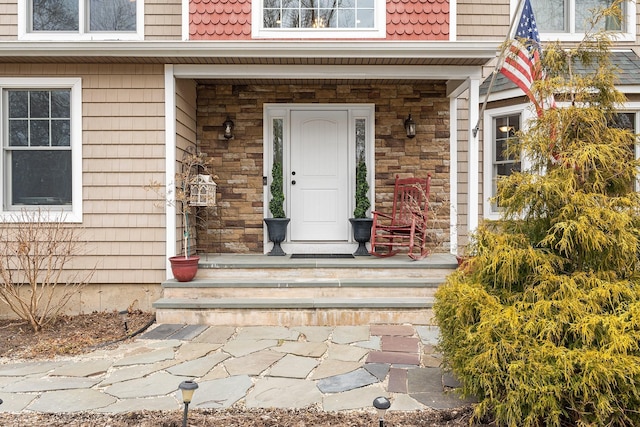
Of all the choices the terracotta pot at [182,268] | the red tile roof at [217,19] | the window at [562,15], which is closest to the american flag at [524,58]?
the window at [562,15]

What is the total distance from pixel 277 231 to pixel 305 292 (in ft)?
3.81

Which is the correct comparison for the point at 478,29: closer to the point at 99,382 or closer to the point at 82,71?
the point at 82,71

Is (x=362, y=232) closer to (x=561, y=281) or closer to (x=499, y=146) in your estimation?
(x=499, y=146)

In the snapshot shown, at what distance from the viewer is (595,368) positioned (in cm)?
191

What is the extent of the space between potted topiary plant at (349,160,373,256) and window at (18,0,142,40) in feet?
10.4

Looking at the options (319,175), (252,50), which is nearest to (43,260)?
(252,50)

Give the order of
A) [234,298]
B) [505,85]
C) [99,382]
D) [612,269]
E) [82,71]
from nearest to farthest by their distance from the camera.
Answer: [612,269]
[99,382]
[234,298]
[82,71]
[505,85]

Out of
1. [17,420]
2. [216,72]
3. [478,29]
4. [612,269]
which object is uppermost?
[478,29]

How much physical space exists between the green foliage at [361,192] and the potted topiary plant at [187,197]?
1817 mm

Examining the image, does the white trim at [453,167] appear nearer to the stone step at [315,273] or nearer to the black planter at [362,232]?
the stone step at [315,273]

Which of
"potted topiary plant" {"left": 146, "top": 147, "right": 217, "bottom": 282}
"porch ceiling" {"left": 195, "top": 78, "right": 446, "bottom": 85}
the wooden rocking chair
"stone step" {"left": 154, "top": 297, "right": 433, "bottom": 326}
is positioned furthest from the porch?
"porch ceiling" {"left": 195, "top": 78, "right": 446, "bottom": 85}

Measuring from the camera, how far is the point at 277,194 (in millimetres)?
5340

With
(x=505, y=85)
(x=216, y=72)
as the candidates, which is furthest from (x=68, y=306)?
(x=505, y=85)

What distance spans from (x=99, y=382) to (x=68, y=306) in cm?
223
